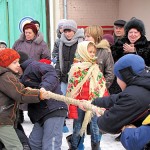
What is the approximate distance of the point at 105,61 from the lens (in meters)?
4.64

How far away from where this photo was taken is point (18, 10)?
8.04 metres

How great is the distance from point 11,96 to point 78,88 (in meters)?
1.09

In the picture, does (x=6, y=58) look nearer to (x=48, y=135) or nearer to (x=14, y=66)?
(x=14, y=66)

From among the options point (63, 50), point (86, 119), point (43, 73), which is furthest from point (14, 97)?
point (63, 50)

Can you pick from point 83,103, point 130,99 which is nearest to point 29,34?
point 83,103

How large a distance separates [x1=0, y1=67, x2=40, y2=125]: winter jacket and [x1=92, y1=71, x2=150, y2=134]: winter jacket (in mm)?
1026

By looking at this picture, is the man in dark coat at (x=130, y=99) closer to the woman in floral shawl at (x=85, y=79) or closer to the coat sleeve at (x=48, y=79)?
the coat sleeve at (x=48, y=79)

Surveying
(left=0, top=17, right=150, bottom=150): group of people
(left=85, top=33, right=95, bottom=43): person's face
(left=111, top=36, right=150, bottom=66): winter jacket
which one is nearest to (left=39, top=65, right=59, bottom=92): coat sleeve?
(left=0, top=17, right=150, bottom=150): group of people

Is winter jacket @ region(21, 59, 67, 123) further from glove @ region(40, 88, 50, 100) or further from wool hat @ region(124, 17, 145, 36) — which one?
wool hat @ region(124, 17, 145, 36)

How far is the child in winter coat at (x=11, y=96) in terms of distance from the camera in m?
3.29

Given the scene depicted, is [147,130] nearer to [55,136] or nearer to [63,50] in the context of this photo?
[55,136]

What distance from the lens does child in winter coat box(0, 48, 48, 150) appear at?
3.29m

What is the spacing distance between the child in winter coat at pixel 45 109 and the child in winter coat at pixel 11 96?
14 cm

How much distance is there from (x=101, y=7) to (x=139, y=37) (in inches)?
168
